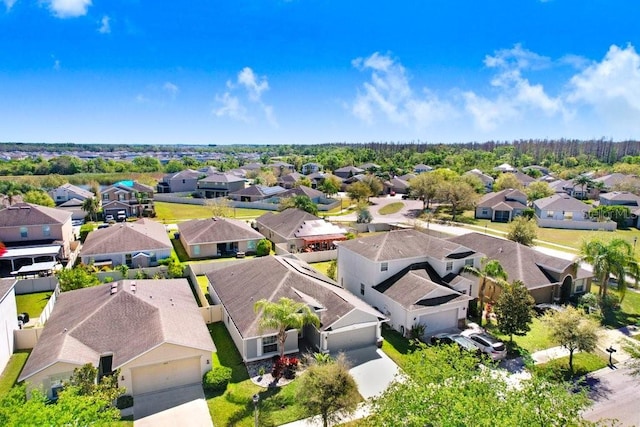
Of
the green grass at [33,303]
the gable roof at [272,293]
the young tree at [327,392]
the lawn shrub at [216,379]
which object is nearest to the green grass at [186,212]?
the green grass at [33,303]

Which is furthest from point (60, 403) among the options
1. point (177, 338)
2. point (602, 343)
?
point (602, 343)

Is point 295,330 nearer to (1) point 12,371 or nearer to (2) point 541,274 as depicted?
(1) point 12,371

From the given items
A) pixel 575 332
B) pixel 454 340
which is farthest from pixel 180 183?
pixel 575 332

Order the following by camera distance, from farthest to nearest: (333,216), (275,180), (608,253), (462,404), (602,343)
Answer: (275,180) → (333,216) → (608,253) → (602,343) → (462,404)

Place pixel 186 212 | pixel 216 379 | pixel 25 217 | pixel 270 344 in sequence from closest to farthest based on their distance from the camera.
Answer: pixel 216 379 → pixel 270 344 → pixel 25 217 → pixel 186 212

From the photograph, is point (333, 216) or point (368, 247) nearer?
point (368, 247)

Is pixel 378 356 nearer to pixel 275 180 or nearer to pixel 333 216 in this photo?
pixel 333 216

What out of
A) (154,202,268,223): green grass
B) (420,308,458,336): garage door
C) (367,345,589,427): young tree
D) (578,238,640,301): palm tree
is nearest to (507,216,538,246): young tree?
(578,238,640,301): palm tree
